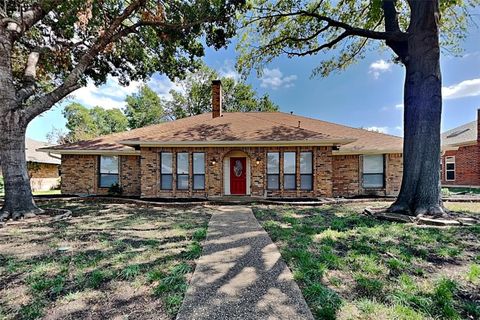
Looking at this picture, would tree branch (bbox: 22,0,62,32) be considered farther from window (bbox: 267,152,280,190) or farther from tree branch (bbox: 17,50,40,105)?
window (bbox: 267,152,280,190)

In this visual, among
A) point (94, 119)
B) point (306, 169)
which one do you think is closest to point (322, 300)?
point (306, 169)

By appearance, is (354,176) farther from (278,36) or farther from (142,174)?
(142,174)

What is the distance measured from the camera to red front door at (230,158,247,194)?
453 inches

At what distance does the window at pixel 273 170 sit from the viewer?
10930 millimetres

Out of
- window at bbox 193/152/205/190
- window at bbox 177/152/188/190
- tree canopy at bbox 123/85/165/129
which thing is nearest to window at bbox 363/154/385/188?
window at bbox 193/152/205/190

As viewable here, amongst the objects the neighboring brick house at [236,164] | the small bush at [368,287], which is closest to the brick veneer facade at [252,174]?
the neighboring brick house at [236,164]

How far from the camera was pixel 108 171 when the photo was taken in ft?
39.8

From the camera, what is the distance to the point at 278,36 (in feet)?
35.8

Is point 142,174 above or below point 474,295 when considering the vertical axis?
above

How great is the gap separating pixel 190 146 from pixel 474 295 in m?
9.80

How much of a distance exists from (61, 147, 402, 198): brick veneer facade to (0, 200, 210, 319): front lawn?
13.7ft

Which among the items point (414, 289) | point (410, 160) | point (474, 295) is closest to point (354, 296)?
point (414, 289)

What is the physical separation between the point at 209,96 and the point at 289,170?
20.6 metres

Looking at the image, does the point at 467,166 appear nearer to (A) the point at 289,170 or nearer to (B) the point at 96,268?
(A) the point at 289,170
